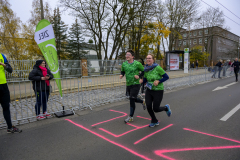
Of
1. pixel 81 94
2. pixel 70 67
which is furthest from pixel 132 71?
pixel 70 67

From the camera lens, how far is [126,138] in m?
3.45

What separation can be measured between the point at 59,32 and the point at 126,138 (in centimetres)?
2325

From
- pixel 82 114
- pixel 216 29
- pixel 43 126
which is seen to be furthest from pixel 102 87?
pixel 216 29

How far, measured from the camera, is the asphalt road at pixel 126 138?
2826mm

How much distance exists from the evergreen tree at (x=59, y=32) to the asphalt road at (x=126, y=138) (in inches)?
828

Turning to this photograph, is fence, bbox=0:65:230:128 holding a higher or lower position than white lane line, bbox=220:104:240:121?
higher

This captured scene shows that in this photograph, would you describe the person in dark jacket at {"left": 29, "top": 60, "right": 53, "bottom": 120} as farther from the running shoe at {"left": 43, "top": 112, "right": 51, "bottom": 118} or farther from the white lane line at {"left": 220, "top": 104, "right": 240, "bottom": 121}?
the white lane line at {"left": 220, "top": 104, "right": 240, "bottom": 121}

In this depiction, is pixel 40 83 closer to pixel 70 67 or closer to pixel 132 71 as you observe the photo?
pixel 132 71

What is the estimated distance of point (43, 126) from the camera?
4273 millimetres

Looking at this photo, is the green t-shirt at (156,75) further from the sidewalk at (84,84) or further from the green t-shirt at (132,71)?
the sidewalk at (84,84)

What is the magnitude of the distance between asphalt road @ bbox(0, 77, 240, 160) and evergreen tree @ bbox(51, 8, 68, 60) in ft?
69.0

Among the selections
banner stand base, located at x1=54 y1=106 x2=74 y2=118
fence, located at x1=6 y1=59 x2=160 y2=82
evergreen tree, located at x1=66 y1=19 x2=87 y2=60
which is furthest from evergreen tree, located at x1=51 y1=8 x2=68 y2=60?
banner stand base, located at x1=54 y1=106 x2=74 y2=118

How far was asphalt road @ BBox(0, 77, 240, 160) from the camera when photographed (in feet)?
9.27

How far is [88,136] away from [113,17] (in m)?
17.1
